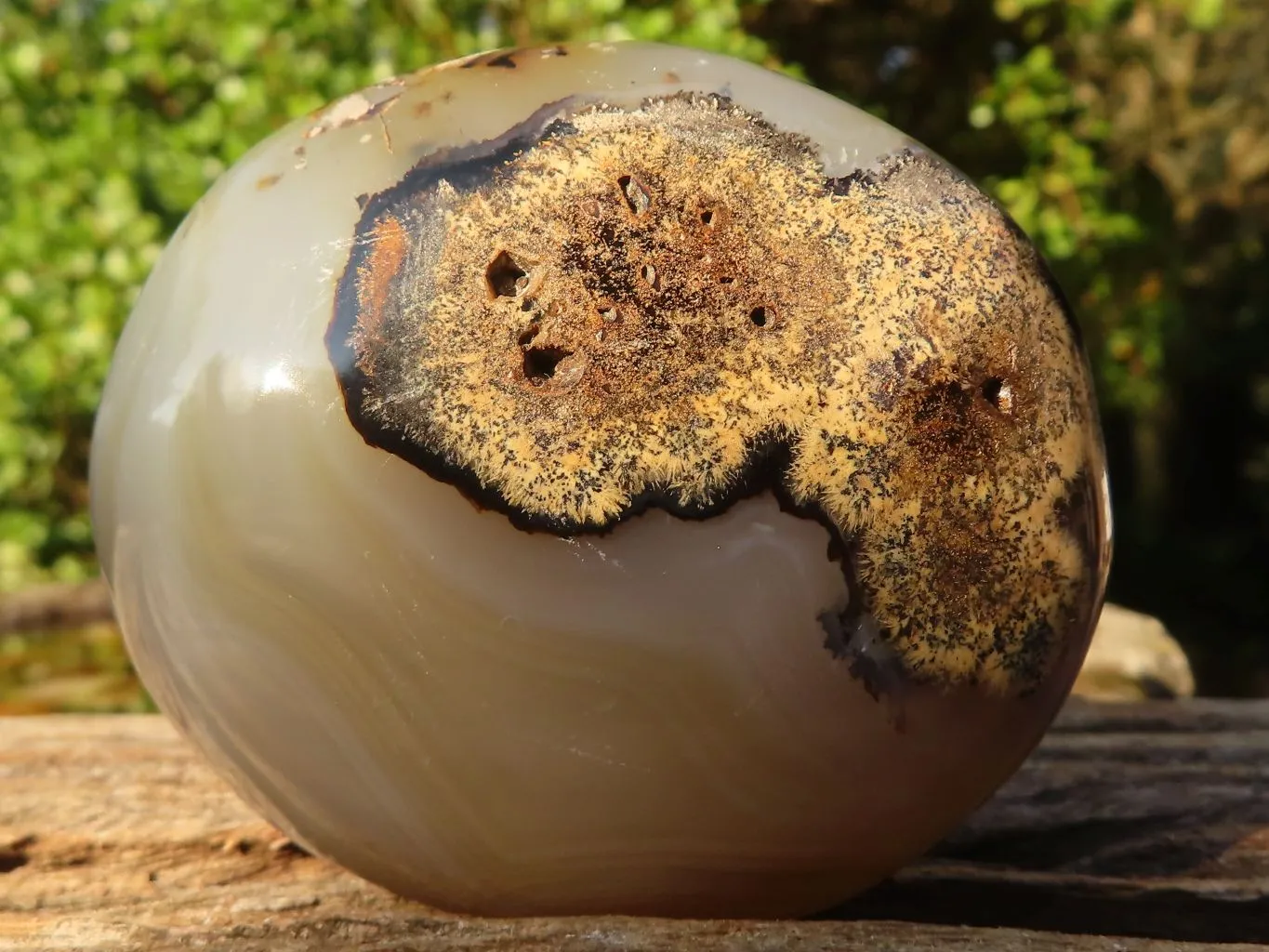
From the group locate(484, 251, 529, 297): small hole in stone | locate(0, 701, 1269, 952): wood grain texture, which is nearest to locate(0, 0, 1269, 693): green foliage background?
locate(0, 701, 1269, 952): wood grain texture

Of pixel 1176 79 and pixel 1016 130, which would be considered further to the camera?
pixel 1176 79

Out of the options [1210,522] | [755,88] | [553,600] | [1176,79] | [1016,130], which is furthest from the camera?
[1210,522]

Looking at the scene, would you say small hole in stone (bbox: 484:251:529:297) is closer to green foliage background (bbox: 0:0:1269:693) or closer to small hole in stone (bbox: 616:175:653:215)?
small hole in stone (bbox: 616:175:653:215)

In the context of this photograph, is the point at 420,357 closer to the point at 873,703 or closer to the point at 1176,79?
the point at 873,703

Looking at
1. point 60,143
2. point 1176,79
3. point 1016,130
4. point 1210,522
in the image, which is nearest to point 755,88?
point 1016,130

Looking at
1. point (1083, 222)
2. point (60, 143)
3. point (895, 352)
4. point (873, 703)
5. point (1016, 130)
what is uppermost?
point (60, 143)

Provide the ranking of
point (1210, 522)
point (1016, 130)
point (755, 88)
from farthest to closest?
point (1210, 522)
point (1016, 130)
point (755, 88)

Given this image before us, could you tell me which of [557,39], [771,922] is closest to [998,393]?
[771,922]
